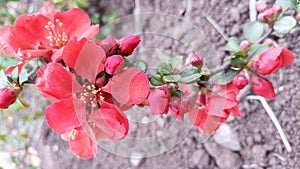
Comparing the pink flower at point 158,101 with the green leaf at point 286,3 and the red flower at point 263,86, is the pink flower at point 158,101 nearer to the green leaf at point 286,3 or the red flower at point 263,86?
the red flower at point 263,86

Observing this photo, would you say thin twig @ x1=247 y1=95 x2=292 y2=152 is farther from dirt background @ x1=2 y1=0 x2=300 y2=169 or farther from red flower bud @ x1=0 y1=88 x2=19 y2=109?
red flower bud @ x1=0 y1=88 x2=19 y2=109

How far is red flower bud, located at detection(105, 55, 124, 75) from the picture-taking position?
3.05 ft

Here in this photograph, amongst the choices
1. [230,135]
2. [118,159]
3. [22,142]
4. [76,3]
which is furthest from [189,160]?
[76,3]

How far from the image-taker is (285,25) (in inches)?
48.2

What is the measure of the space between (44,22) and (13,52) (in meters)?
0.14

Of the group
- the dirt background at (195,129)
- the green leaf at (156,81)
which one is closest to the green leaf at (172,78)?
the green leaf at (156,81)

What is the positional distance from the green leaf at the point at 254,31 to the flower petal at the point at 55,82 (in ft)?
2.31

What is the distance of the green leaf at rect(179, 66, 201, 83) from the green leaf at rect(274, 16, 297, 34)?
349 mm

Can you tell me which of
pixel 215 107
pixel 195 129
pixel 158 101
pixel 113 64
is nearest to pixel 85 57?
pixel 113 64

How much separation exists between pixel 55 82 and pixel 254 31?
0.76m

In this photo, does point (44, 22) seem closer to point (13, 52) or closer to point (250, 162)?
point (13, 52)

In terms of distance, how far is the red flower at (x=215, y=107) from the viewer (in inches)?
45.2

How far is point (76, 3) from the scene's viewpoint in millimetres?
2117

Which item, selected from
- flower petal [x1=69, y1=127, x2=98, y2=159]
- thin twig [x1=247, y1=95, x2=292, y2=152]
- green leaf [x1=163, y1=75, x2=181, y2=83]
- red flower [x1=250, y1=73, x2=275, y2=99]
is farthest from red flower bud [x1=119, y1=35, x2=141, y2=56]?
thin twig [x1=247, y1=95, x2=292, y2=152]
